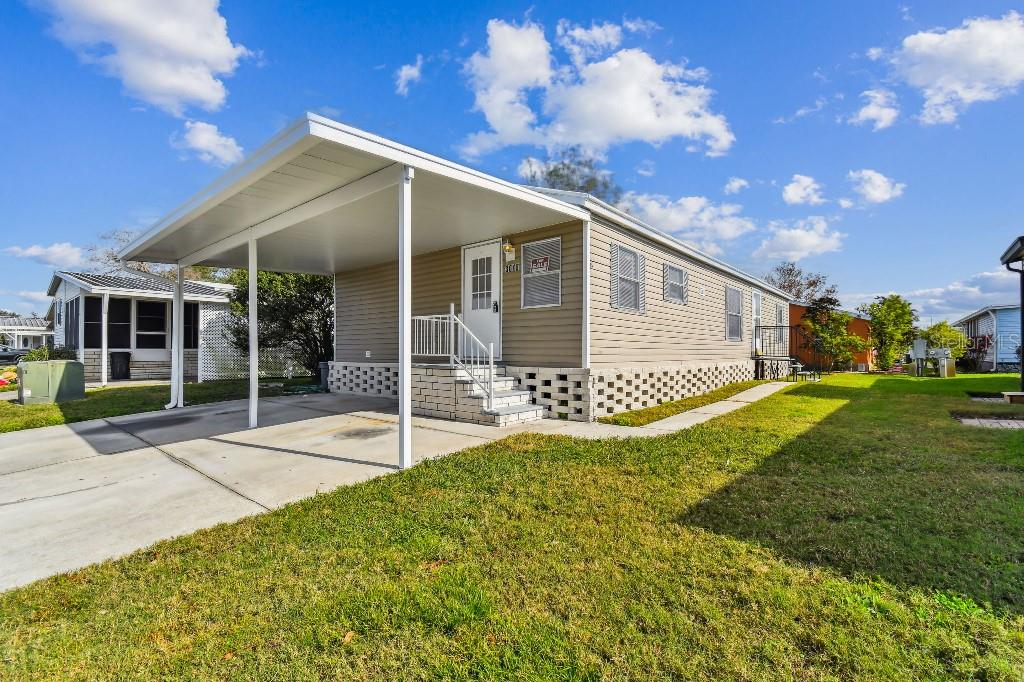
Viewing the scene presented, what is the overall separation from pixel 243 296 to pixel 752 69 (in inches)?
586

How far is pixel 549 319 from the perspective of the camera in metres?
7.08

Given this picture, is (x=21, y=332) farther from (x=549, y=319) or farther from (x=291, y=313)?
(x=549, y=319)

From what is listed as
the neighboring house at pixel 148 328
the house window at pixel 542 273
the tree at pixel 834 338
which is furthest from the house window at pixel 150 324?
the tree at pixel 834 338

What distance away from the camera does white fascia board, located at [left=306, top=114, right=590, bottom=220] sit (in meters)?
3.68

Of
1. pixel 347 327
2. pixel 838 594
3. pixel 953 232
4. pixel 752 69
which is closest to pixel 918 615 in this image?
pixel 838 594

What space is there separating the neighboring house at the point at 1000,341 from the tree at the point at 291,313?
24.1m

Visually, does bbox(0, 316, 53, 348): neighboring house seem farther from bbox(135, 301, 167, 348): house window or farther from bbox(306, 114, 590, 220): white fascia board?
bbox(306, 114, 590, 220): white fascia board

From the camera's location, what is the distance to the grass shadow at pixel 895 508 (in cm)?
229

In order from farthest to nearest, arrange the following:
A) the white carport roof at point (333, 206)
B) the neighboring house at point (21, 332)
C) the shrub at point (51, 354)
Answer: the neighboring house at point (21, 332), the shrub at point (51, 354), the white carport roof at point (333, 206)

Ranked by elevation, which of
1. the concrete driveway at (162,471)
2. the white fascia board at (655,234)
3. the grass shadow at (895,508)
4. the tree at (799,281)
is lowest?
the concrete driveway at (162,471)

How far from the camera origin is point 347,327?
11.1m

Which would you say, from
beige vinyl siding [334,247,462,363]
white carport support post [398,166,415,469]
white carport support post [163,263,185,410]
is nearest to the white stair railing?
beige vinyl siding [334,247,462,363]

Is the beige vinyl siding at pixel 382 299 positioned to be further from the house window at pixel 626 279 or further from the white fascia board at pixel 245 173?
the white fascia board at pixel 245 173

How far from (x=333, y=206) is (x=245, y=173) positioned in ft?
2.92
